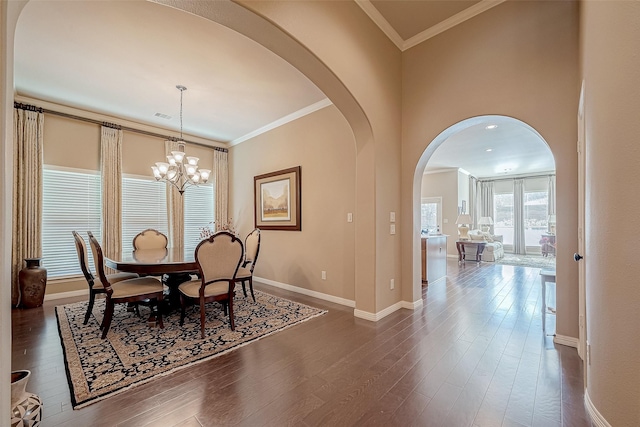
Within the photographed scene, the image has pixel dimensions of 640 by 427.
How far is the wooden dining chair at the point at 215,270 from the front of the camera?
270cm

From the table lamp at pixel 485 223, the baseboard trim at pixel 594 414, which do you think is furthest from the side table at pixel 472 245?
the baseboard trim at pixel 594 414

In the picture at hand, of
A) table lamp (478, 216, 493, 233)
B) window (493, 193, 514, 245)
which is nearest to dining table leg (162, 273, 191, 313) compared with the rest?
table lamp (478, 216, 493, 233)

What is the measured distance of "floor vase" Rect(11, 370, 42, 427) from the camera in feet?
3.96

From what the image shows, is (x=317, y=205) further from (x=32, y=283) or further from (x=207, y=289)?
(x=32, y=283)

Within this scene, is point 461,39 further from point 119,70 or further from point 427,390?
point 119,70

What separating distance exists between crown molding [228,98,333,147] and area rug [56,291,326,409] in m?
3.15

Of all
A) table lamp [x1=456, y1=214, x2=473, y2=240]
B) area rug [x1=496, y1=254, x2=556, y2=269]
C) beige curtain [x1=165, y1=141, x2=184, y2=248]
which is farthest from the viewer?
table lamp [x1=456, y1=214, x2=473, y2=240]

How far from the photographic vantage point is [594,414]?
59.7 inches

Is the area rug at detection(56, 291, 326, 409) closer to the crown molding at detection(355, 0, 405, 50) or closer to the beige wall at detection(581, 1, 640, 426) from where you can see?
the beige wall at detection(581, 1, 640, 426)

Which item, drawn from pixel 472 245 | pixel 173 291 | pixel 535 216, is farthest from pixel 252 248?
pixel 535 216

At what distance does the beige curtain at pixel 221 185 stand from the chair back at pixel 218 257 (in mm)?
3312

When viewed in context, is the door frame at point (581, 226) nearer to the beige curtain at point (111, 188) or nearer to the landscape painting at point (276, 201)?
the landscape painting at point (276, 201)

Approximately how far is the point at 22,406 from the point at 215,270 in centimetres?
160

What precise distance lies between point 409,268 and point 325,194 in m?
1.68
